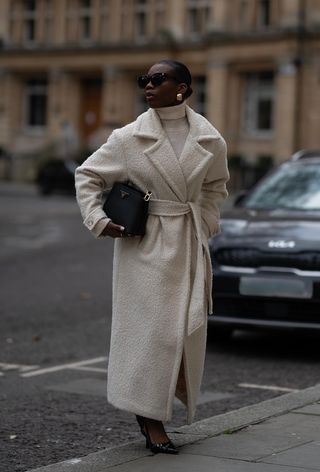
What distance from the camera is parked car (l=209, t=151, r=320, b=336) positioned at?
10438 millimetres

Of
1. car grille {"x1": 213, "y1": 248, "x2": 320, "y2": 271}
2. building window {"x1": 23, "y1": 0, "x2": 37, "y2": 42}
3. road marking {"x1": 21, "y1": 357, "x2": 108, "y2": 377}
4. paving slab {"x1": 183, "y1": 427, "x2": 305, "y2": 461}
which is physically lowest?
building window {"x1": 23, "y1": 0, "x2": 37, "y2": 42}

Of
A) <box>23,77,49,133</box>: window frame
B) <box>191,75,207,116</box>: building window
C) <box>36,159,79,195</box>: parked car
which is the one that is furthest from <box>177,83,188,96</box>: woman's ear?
<box>23,77,49,133</box>: window frame

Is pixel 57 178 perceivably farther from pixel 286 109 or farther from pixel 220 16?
pixel 220 16

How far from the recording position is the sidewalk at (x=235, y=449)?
6125mm

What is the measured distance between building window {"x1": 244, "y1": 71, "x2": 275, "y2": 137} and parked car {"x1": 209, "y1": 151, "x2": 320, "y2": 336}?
1682 inches

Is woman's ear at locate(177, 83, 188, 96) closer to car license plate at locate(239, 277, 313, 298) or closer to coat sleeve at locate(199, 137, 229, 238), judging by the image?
coat sleeve at locate(199, 137, 229, 238)

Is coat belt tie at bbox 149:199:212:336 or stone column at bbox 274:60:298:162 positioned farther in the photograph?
stone column at bbox 274:60:298:162

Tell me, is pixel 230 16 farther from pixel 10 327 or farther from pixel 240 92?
pixel 10 327

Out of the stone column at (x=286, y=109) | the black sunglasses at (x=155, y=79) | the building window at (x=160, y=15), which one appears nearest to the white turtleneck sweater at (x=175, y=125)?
the black sunglasses at (x=155, y=79)

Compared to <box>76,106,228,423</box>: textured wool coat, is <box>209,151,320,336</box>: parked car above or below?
below

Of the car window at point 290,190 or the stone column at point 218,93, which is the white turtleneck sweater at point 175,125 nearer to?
the car window at point 290,190

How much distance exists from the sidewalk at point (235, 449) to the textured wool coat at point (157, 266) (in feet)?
0.78

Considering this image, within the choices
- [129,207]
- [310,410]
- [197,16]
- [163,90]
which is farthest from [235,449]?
[197,16]

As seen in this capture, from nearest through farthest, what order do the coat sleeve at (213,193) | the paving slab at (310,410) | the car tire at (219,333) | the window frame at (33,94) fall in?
the coat sleeve at (213,193)
the paving slab at (310,410)
the car tire at (219,333)
the window frame at (33,94)
